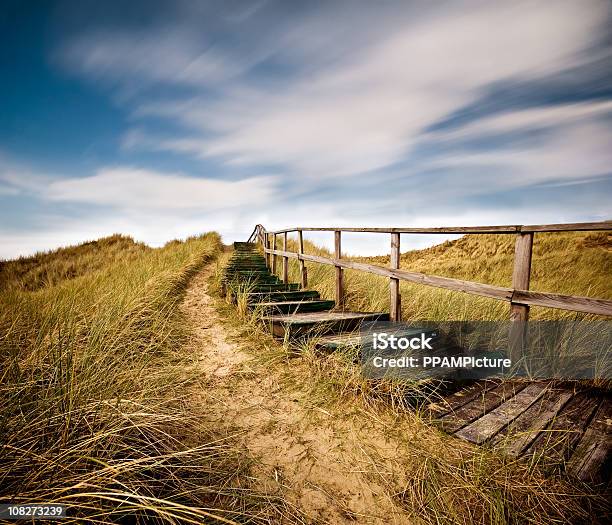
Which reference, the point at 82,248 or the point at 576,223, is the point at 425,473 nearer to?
the point at 576,223

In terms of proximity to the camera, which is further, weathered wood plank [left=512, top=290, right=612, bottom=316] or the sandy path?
weathered wood plank [left=512, top=290, right=612, bottom=316]

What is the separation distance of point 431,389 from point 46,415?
2.99 metres

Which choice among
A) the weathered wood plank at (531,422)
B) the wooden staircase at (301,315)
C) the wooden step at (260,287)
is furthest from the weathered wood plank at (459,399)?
the wooden step at (260,287)

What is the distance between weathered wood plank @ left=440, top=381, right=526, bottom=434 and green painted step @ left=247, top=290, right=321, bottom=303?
144 inches

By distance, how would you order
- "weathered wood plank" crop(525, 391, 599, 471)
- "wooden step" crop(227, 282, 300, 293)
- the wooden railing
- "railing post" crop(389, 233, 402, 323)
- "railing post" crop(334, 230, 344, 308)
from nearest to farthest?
1. "weathered wood plank" crop(525, 391, 599, 471)
2. the wooden railing
3. "railing post" crop(389, 233, 402, 323)
4. "railing post" crop(334, 230, 344, 308)
5. "wooden step" crop(227, 282, 300, 293)

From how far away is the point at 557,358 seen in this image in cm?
378

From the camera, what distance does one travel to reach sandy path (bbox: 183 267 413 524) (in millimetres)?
1872

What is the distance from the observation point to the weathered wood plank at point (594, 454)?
1.96m

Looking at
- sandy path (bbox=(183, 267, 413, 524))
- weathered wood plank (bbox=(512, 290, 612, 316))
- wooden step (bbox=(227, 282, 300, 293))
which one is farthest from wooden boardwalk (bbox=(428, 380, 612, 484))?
wooden step (bbox=(227, 282, 300, 293))

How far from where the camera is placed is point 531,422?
2527mm

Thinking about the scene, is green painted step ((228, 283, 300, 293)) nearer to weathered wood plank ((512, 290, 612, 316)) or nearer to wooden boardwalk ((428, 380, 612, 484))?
wooden boardwalk ((428, 380, 612, 484))

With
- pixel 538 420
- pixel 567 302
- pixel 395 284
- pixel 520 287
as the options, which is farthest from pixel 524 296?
pixel 395 284

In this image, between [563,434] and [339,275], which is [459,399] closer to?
[563,434]

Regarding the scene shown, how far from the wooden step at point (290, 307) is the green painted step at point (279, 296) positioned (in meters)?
0.36
